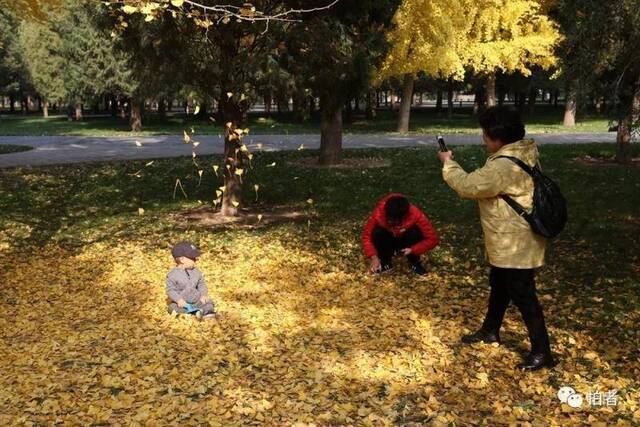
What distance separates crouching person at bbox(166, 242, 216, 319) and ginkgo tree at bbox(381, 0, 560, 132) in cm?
1430

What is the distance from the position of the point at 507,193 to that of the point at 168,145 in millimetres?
18886

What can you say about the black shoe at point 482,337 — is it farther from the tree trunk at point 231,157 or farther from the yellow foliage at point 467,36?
the yellow foliage at point 467,36

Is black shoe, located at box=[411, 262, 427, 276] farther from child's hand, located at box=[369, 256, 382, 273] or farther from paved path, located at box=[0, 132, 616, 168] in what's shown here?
Answer: paved path, located at box=[0, 132, 616, 168]

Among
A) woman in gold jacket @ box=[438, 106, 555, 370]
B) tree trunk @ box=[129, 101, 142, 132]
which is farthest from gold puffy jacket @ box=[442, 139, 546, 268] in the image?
tree trunk @ box=[129, 101, 142, 132]

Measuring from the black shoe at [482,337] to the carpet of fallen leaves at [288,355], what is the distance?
0.10 m

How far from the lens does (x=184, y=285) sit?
18.0ft

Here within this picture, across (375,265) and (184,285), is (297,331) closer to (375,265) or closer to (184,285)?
(184,285)

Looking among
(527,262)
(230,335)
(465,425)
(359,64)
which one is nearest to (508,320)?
(527,262)

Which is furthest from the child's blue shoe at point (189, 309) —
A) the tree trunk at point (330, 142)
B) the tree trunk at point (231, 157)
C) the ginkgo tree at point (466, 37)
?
the ginkgo tree at point (466, 37)

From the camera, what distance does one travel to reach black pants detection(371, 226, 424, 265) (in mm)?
6711

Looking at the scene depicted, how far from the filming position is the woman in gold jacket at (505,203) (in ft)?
13.1

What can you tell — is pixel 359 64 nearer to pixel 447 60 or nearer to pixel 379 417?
pixel 379 417

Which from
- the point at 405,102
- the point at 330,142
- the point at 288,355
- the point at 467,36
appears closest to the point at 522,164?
the point at 288,355

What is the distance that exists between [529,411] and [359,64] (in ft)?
19.8
